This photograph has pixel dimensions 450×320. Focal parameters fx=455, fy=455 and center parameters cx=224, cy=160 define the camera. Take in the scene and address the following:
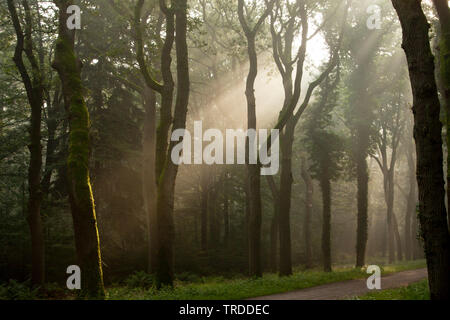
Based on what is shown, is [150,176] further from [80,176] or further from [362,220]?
[362,220]

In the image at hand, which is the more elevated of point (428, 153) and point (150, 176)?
point (428, 153)

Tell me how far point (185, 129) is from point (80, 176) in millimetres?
9072

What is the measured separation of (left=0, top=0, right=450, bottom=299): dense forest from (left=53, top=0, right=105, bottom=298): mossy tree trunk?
0.04 m

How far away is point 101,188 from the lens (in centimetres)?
2430

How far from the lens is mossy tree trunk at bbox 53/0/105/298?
1140cm

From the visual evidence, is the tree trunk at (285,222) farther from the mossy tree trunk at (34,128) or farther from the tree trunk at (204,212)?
the tree trunk at (204,212)

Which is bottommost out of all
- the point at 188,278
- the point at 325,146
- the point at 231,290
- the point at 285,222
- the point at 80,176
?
the point at 188,278

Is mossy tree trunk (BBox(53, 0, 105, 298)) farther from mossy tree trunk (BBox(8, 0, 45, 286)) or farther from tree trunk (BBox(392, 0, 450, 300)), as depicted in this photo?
tree trunk (BBox(392, 0, 450, 300))

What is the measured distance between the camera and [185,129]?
20359mm

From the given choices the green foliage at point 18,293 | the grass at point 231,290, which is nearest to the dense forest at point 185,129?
the green foliage at point 18,293

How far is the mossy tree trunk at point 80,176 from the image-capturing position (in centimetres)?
1140

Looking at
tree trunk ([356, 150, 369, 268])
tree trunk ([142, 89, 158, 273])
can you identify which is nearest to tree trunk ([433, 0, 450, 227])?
tree trunk ([142, 89, 158, 273])

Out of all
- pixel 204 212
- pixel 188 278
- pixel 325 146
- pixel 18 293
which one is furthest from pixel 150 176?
pixel 204 212

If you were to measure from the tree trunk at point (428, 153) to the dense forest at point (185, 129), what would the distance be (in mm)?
23
